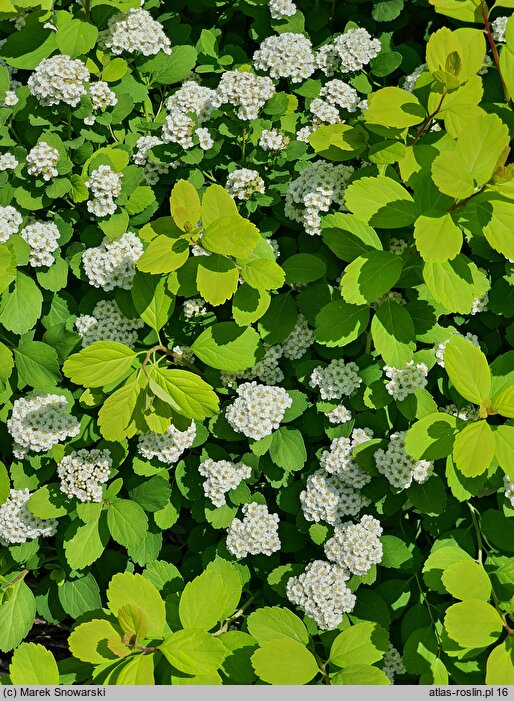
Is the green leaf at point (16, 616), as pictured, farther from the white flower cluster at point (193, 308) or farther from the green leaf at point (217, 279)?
the green leaf at point (217, 279)

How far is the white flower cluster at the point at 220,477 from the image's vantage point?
2197 millimetres

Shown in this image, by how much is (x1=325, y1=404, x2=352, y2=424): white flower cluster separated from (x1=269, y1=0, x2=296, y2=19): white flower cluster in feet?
4.95

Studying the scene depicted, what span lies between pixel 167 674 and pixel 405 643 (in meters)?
0.78

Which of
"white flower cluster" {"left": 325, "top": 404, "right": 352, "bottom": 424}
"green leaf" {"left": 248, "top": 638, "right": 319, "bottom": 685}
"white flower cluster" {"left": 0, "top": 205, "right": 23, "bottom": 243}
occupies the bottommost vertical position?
"green leaf" {"left": 248, "top": 638, "right": 319, "bottom": 685}

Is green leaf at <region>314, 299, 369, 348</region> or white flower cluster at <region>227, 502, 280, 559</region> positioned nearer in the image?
green leaf at <region>314, 299, 369, 348</region>

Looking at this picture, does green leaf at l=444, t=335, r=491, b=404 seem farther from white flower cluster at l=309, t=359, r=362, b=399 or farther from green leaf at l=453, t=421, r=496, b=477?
white flower cluster at l=309, t=359, r=362, b=399

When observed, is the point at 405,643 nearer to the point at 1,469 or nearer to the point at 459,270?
the point at 459,270

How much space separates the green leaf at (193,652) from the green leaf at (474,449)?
0.85 meters

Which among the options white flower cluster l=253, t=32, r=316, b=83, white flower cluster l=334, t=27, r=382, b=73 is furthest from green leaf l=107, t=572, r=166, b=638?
white flower cluster l=334, t=27, r=382, b=73

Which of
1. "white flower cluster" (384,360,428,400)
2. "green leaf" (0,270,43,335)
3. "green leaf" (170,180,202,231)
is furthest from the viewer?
"green leaf" (0,270,43,335)

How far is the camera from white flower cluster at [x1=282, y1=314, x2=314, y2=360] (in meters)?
2.29

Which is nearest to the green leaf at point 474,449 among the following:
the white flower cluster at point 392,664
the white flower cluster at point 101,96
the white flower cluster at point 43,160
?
the white flower cluster at point 392,664

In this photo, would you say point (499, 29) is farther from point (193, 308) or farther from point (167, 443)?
point (167, 443)

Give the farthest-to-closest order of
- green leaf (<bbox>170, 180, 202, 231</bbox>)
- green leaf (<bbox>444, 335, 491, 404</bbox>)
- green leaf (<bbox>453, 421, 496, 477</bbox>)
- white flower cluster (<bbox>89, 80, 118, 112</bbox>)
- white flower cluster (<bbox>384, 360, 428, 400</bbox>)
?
white flower cluster (<bbox>89, 80, 118, 112</bbox>) < white flower cluster (<bbox>384, 360, 428, 400</bbox>) < green leaf (<bbox>170, 180, 202, 231</bbox>) < green leaf (<bbox>444, 335, 491, 404</bbox>) < green leaf (<bbox>453, 421, 496, 477</bbox>)
